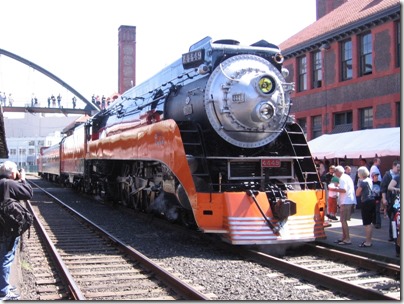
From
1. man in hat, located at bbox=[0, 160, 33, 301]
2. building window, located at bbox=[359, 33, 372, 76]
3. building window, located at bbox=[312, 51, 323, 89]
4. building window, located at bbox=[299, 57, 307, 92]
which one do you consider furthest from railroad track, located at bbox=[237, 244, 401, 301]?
building window, located at bbox=[299, 57, 307, 92]

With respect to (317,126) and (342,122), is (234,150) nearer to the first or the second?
(342,122)

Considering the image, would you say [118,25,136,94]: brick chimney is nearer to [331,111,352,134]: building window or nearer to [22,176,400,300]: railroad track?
[331,111,352,134]: building window

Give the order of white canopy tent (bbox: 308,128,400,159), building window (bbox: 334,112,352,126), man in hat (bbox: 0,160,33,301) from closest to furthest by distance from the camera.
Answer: man in hat (bbox: 0,160,33,301)
white canopy tent (bbox: 308,128,400,159)
building window (bbox: 334,112,352,126)

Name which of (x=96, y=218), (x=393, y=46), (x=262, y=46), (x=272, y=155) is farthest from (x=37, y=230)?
(x=393, y=46)

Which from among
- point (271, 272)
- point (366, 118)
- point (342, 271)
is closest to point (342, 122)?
point (366, 118)

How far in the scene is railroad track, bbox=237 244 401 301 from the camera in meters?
5.58

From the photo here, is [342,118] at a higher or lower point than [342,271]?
higher

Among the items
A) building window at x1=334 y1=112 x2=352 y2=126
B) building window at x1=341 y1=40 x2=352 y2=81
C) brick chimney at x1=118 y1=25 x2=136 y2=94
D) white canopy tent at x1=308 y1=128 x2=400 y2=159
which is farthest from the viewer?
brick chimney at x1=118 y1=25 x2=136 y2=94

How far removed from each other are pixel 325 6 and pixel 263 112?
20543 millimetres

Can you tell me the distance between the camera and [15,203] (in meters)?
5.34

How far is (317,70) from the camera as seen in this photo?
21953 mm

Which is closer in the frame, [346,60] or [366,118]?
[366,118]

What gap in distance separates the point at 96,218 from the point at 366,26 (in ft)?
41.0

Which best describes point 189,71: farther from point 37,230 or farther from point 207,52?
point 37,230
